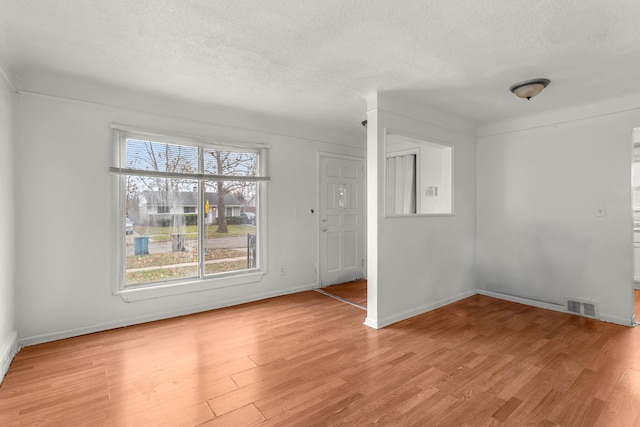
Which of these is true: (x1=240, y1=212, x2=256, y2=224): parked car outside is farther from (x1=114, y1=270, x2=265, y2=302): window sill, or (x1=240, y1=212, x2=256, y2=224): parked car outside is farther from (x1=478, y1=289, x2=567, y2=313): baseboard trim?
(x1=478, y1=289, x2=567, y2=313): baseboard trim

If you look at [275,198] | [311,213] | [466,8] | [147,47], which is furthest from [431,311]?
[147,47]

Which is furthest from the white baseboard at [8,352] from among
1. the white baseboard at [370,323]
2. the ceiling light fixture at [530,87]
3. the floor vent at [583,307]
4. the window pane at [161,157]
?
the floor vent at [583,307]

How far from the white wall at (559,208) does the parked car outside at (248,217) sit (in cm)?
324

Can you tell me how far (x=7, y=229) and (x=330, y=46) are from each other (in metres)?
2.95

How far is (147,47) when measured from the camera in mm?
2400

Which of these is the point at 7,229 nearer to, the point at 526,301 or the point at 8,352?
the point at 8,352

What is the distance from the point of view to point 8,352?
8.29ft

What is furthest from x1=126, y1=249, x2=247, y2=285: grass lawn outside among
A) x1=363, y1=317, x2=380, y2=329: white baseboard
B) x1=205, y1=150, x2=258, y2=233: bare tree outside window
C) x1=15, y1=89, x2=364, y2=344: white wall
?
x1=363, y1=317, x2=380, y2=329: white baseboard

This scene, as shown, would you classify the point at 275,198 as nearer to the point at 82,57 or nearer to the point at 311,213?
the point at 311,213

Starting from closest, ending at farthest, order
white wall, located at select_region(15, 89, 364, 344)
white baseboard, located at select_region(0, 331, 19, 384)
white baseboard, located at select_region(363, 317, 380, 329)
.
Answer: white baseboard, located at select_region(0, 331, 19, 384)
white wall, located at select_region(15, 89, 364, 344)
white baseboard, located at select_region(363, 317, 380, 329)

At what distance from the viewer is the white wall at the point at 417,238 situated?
3422mm

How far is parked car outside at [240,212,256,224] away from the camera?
430 centimetres

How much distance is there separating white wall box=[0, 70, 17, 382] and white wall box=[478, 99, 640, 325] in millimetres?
5227

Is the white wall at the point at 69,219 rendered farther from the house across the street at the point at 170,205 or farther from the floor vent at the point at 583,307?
the floor vent at the point at 583,307
